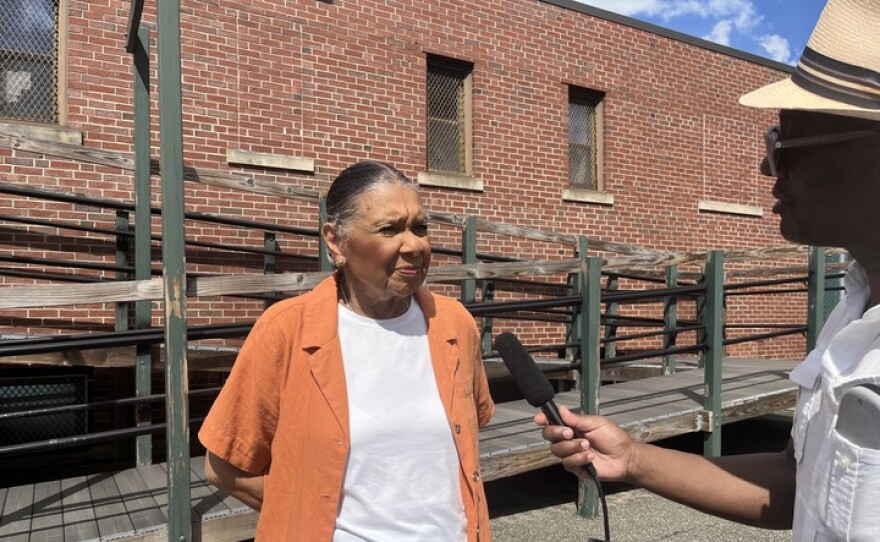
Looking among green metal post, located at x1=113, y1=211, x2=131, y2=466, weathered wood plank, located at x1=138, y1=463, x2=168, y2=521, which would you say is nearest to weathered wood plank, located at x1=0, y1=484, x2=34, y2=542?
weathered wood plank, located at x1=138, y1=463, x2=168, y2=521

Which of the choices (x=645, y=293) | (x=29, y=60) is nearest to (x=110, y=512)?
(x=645, y=293)

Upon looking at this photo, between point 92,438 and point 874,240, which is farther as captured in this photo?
point 92,438

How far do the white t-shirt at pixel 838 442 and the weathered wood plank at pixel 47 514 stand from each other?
3164 millimetres

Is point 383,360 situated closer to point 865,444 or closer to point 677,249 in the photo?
point 865,444

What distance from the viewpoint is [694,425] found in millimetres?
Result: 5734

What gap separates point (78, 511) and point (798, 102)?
3.73 metres

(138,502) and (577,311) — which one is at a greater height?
(577,311)

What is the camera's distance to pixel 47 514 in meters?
3.60

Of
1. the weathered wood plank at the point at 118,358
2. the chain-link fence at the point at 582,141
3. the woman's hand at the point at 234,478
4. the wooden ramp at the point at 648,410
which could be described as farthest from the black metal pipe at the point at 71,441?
the chain-link fence at the point at 582,141

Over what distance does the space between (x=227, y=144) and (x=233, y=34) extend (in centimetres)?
117

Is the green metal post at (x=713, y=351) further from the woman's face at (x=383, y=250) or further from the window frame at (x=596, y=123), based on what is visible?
the window frame at (x=596, y=123)

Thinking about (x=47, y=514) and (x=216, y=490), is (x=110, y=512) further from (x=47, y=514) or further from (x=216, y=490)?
(x=216, y=490)

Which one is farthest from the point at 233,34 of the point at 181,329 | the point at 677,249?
the point at 677,249

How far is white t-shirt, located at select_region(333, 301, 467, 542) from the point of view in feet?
6.69
